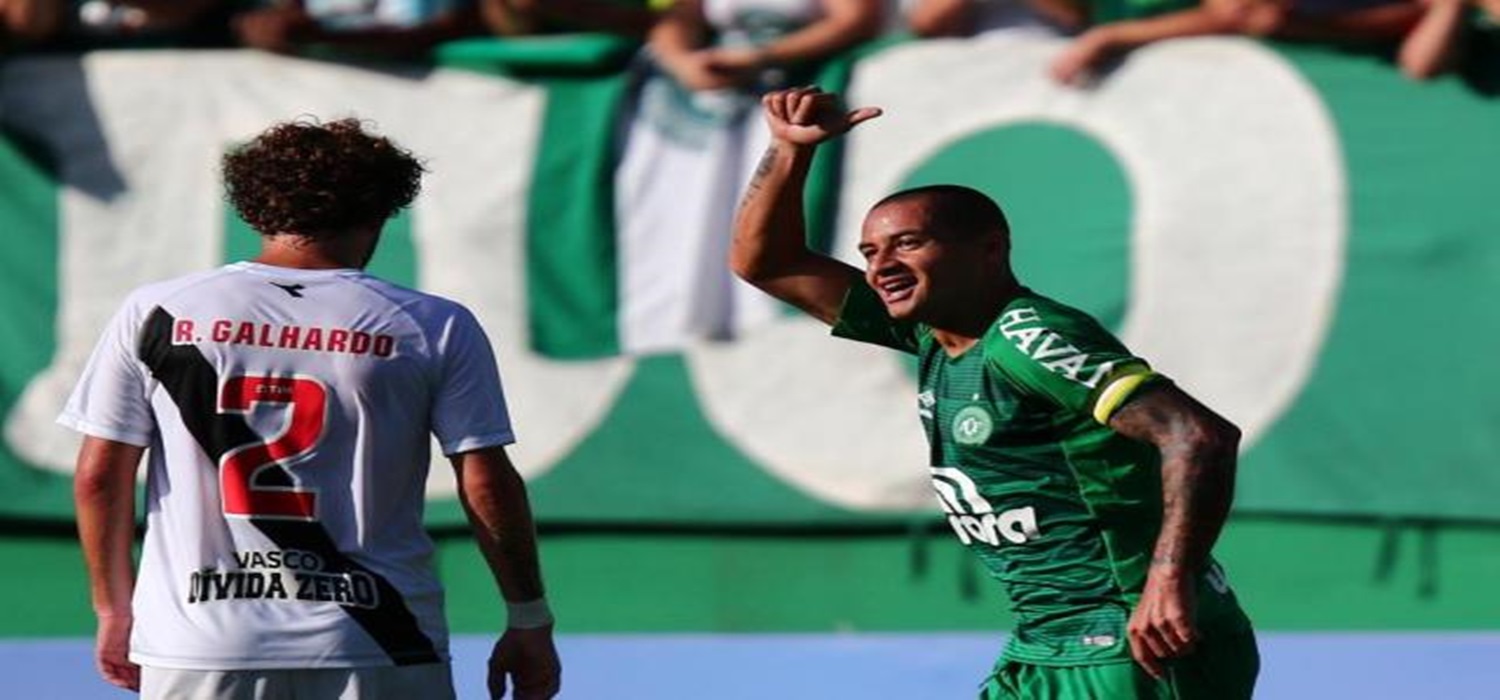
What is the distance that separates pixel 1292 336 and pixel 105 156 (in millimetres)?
4857

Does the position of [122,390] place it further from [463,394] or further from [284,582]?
[463,394]

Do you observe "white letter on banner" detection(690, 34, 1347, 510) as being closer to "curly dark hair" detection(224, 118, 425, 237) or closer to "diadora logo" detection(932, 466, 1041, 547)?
"diadora logo" detection(932, 466, 1041, 547)

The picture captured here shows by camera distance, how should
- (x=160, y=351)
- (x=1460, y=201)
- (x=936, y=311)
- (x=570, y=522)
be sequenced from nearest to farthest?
(x=160, y=351) → (x=936, y=311) → (x=1460, y=201) → (x=570, y=522)

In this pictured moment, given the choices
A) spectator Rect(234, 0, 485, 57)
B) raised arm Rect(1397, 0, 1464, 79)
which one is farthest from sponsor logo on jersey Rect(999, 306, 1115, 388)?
spectator Rect(234, 0, 485, 57)

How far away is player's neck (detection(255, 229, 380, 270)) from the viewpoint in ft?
14.7

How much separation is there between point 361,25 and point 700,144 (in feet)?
4.99

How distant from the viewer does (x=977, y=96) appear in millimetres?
10344

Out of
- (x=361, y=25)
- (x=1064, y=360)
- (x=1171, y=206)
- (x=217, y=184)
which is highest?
(x=1064, y=360)

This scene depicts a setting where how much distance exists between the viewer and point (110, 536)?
14.8ft

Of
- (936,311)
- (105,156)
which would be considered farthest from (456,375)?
(105,156)

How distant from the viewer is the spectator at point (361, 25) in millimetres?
10875

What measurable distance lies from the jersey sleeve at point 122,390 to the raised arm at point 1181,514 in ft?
5.57

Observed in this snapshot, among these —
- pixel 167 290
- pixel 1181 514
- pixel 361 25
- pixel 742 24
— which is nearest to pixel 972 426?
pixel 1181 514

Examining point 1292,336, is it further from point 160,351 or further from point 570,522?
point 160,351
